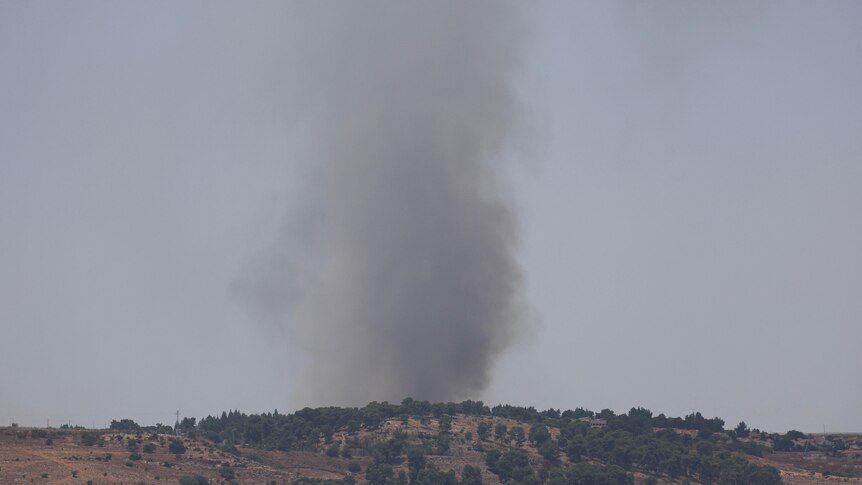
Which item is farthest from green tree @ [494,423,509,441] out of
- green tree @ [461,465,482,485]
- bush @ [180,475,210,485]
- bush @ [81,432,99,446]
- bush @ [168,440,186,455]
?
bush @ [81,432,99,446]

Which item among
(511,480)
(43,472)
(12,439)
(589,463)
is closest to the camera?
(43,472)

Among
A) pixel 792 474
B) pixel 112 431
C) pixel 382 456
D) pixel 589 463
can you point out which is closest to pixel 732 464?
pixel 792 474

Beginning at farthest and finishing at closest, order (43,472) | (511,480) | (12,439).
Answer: (511,480), (12,439), (43,472)

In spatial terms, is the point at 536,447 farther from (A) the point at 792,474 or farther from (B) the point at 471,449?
(A) the point at 792,474

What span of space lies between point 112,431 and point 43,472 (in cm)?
3313

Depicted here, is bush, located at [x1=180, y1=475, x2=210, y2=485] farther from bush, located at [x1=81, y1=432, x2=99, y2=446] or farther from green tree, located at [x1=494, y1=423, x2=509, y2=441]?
green tree, located at [x1=494, y1=423, x2=509, y2=441]

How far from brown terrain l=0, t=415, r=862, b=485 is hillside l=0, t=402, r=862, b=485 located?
0.17 m

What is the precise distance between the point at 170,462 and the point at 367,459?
113ft

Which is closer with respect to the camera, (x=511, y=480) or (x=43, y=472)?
(x=43, y=472)

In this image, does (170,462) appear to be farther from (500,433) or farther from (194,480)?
(500,433)

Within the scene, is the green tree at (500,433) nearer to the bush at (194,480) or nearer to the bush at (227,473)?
the bush at (227,473)

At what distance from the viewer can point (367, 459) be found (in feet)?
602

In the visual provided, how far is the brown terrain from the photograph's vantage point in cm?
14600

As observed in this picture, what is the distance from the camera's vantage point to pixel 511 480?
17425cm
